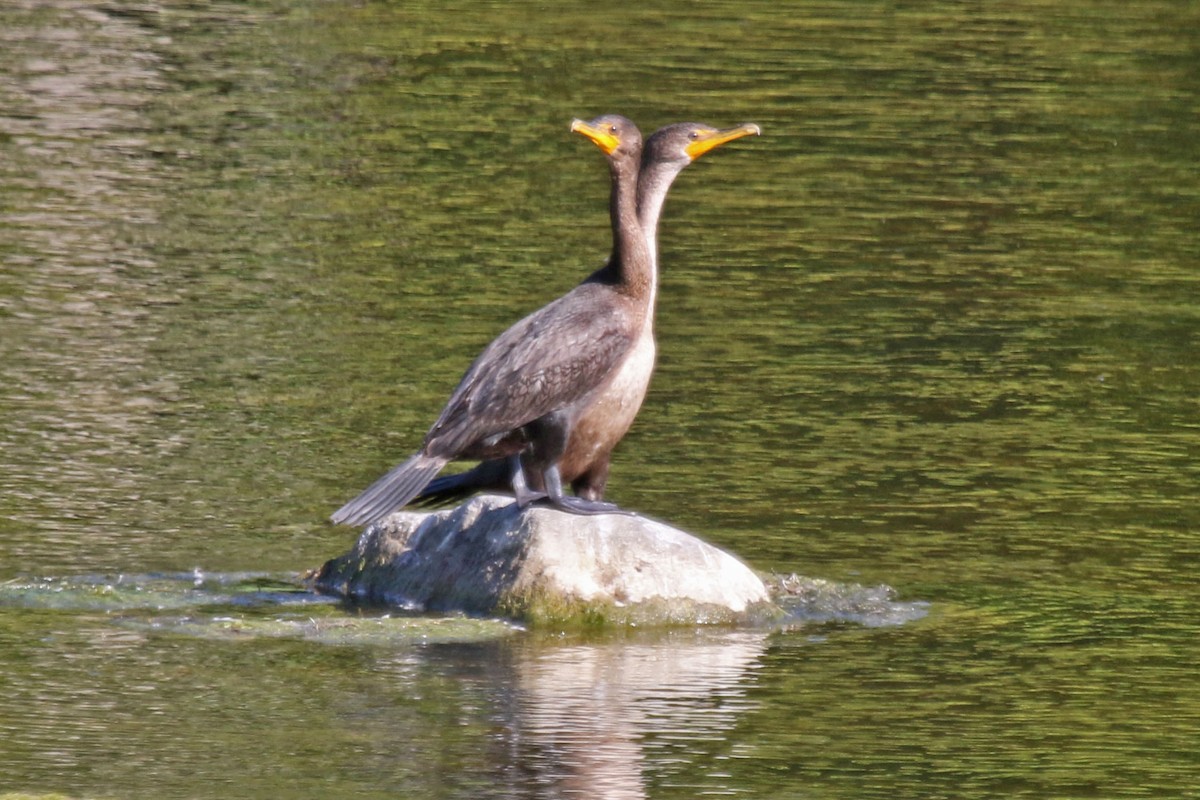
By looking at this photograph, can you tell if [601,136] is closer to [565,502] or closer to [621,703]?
[565,502]

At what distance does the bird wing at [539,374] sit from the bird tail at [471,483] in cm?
50

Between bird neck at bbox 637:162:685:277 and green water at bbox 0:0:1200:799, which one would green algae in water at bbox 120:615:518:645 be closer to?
green water at bbox 0:0:1200:799

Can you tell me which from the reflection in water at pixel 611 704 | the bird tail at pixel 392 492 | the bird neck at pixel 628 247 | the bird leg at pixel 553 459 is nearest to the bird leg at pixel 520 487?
the bird leg at pixel 553 459

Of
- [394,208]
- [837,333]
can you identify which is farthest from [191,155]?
[837,333]

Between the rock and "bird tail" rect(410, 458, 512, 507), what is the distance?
21.6 inches

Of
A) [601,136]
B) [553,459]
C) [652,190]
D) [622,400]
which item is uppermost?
[601,136]

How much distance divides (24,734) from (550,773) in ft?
5.81

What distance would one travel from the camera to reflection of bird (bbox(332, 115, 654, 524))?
10141 mm

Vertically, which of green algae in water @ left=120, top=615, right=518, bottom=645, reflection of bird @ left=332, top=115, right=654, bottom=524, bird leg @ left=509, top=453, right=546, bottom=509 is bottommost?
green algae in water @ left=120, top=615, right=518, bottom=645

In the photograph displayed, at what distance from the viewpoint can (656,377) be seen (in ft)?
46.9

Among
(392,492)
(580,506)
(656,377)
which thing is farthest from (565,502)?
(656,377)

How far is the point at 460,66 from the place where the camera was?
Result: 963 inches

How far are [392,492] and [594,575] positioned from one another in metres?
0.90

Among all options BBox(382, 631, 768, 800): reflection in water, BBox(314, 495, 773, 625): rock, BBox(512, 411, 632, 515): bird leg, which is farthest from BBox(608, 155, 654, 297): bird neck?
BBox(382, 631, 768, 800): reflection in water
